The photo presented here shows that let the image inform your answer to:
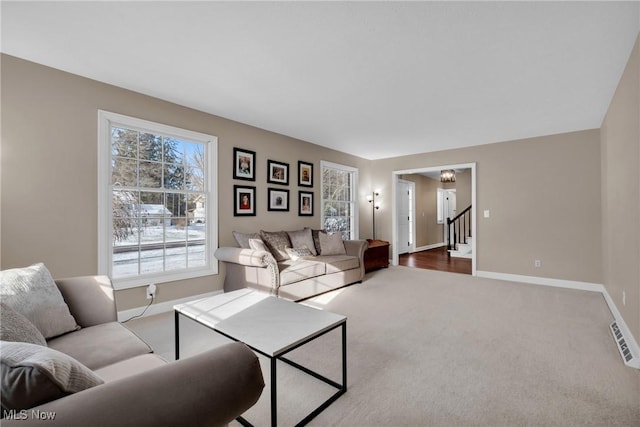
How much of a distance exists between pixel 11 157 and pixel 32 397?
2793 mm

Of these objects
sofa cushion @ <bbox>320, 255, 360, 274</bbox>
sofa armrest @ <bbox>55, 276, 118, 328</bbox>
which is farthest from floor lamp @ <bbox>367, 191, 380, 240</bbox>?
sofa armrest @ <bbox>55, 276, 118, 328</bbox>

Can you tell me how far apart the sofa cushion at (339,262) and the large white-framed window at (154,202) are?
1.56 meters

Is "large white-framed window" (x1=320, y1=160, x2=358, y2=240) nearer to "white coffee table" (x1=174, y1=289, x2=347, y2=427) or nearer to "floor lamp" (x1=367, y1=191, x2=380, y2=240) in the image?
"floor lamp" (x1=367, y1=191, x2=380, y2=240)

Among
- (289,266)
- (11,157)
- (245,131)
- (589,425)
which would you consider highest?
(245,131)

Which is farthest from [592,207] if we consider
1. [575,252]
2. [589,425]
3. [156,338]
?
[156,338]

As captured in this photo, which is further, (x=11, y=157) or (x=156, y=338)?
(x=156, y=338)

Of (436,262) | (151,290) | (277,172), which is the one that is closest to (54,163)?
(151,290)

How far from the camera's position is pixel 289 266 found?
376 centimetres

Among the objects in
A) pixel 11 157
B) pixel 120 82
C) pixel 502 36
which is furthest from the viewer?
pixel 120 82

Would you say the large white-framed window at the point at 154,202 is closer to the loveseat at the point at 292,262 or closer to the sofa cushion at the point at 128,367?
the loveseat at the point at 292,262

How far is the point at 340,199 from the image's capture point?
624 cm

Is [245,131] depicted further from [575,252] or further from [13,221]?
[575,252]

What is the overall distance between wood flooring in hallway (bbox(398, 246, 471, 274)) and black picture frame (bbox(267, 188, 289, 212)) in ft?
10.7

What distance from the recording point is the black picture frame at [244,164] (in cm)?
411
